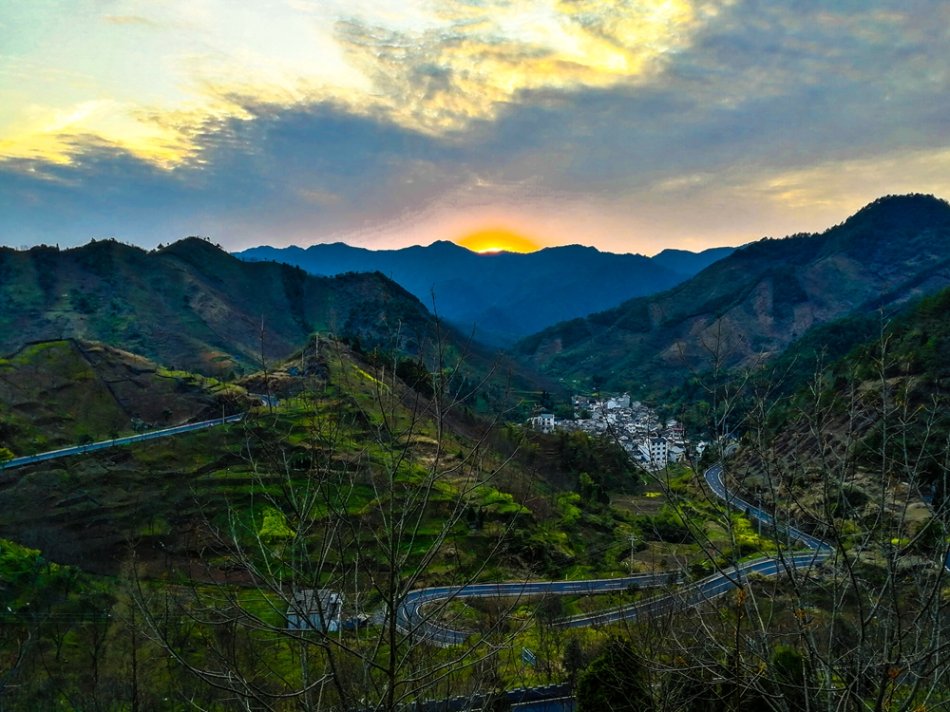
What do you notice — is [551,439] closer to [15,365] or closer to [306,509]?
[15,365]

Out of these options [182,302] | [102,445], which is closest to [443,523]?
[102,445]

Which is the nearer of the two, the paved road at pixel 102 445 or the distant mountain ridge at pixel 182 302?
the paved road at pixel 102 445

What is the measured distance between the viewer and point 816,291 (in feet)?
638

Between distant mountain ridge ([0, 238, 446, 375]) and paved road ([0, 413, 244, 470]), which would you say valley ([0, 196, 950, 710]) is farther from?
distant mountain ridge ([0, 238, 446, 375])

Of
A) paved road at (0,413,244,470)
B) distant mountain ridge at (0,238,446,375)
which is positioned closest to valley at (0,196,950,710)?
paved road at (0,413,244,470)

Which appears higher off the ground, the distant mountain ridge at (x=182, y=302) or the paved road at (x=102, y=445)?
the distant mountain ridge at (x=182, y=302)

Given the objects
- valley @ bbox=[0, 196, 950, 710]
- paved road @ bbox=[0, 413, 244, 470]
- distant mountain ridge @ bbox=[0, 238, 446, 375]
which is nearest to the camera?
valley @ bbox=[0, 196, 950, 710]

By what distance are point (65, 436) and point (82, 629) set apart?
3310cm

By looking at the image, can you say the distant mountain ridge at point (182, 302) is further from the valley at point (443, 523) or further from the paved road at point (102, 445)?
the paved road at point (102, 445)

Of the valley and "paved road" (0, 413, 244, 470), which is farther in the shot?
"paved road" (0, 413, 244, 470)

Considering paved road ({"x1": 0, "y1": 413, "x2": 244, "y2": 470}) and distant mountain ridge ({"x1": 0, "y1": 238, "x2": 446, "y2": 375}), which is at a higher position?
distant mountain ridge ({"x1": 0, "y1": 238, "x2": 446, "y2": 375})

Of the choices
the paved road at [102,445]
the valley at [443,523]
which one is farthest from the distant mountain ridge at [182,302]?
the paved road at [102,445]

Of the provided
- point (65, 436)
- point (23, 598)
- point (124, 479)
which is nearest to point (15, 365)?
point (65, 436)

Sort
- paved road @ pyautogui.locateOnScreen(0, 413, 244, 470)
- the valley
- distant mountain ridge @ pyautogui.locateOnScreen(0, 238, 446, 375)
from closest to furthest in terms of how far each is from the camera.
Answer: the valley → paved road @ pyautogui.locateOnScreen(0, 413, 244, 470) → distant mountain ridge @ pyautogui.locateOnScreen(0, 238, 446, 375)
